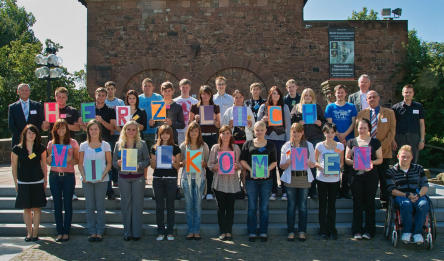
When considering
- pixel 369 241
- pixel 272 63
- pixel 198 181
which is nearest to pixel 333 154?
pixel 369 241

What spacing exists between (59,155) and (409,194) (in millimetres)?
5254

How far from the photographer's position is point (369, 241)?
5.80 meters

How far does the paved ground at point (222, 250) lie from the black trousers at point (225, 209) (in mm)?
235

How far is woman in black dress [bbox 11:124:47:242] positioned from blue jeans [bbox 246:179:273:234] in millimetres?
3183

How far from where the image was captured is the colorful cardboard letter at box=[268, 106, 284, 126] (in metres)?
6.39

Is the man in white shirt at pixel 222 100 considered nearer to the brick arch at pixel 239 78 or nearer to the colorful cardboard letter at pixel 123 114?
the colorful cardboard letter at pixel 123 114

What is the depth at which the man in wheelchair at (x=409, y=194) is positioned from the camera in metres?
5.41

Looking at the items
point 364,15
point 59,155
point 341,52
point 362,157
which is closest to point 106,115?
point 59,155

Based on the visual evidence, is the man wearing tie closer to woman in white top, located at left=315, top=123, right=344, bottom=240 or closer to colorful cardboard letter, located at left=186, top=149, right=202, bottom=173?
woman in white top, located at left=315, top=123, right=344, bottom=240

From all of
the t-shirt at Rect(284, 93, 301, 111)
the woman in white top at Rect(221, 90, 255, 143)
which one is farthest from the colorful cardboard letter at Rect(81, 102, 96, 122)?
the t-shirt at Rect(284, 93, 301, 111)

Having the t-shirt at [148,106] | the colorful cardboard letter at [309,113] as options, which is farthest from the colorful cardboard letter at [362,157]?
the t-shirt at [148,106]

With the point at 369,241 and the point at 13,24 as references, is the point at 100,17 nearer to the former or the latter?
the point at 369,241

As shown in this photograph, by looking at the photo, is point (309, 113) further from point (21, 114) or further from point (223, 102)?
point (21, 114)

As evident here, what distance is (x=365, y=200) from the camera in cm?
590
